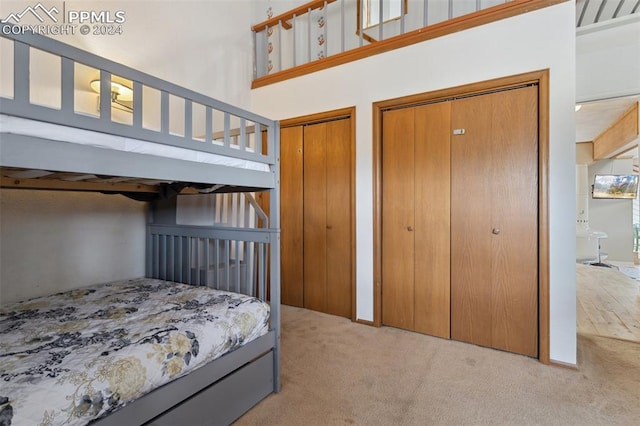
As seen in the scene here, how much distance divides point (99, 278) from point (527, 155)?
310cm

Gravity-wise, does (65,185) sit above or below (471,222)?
above

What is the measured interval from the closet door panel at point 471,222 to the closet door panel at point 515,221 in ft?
0.17

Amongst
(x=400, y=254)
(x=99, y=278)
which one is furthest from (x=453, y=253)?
(x=99, y=278)

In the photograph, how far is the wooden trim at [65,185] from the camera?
5.65ft

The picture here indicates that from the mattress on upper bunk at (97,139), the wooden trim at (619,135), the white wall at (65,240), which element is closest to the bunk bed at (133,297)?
the mattress on upper bunk at (97,139)

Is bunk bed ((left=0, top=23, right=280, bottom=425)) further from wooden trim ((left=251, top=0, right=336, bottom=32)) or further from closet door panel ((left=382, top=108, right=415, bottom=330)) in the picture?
wooden trim ((left=251, top=0, right=336, bottom=32))

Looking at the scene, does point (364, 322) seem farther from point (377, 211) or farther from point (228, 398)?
point (228, 398)

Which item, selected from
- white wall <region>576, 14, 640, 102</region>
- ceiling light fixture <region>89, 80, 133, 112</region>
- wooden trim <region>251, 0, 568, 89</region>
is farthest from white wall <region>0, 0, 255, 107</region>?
white wall <region>576, 14, 640, 102</region>

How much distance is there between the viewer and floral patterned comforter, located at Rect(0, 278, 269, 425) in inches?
35.6

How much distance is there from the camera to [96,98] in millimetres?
2182

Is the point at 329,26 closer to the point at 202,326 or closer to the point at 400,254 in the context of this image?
the point at 400,254

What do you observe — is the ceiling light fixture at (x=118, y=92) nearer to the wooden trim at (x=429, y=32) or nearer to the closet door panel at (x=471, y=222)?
the wooden trim at (x=429, y=32)

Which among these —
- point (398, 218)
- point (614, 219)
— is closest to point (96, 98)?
point (398, 218)

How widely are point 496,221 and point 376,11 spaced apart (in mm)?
2586
